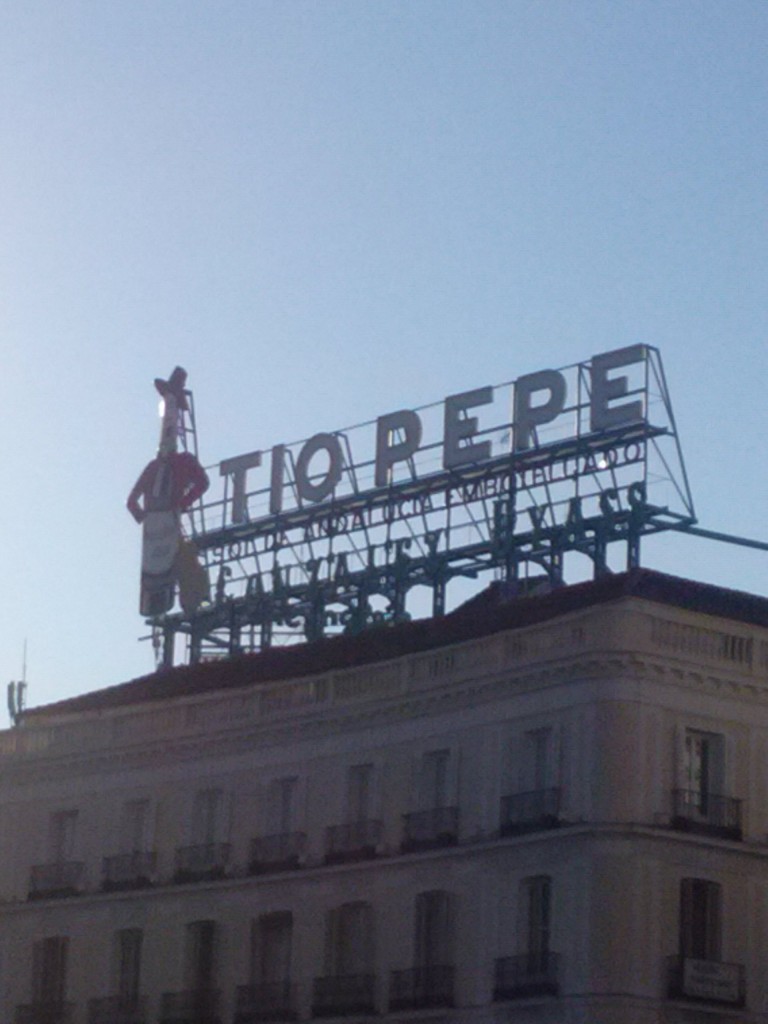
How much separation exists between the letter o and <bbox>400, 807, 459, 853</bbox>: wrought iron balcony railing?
110ft

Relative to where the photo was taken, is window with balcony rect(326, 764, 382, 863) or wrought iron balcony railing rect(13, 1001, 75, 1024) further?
wrought iron balcony railing rect(13, 1001, 75, 1024)

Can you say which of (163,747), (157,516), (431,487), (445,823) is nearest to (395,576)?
(431,487)

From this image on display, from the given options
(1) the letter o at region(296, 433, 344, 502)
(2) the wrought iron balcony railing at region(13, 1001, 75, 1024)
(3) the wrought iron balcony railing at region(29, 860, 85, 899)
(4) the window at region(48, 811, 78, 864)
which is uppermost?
(1) the letter o at region(296, 433, 344, 502)

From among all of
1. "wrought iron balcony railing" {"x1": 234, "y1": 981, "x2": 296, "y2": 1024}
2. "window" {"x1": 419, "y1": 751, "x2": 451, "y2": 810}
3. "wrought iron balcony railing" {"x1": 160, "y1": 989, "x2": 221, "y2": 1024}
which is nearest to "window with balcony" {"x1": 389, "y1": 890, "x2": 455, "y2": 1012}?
"window" {"x1": 419, "y1": 751, "x2": 451, "y2": 810}

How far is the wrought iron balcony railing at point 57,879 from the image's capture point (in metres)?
78.2

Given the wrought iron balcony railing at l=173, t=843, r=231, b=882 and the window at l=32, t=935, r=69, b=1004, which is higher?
the wrought iron balcony railing at l=173, t=843, r=231, b=882

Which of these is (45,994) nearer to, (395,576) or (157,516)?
(395,576)

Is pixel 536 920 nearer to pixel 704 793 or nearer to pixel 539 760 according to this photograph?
pixel 539 760

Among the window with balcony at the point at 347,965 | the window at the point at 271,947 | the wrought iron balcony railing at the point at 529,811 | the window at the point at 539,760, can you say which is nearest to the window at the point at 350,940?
the window with balcony at the point at 347,965

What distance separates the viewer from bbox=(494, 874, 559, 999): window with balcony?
62375 millimetres

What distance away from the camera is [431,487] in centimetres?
9656

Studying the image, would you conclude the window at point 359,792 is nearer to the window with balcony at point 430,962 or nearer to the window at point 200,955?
the window with balcony at point 430,962

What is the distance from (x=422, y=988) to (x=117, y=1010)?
12550 millimetres

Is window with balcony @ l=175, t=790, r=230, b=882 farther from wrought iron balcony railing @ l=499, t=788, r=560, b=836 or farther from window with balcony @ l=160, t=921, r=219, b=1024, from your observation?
wrought iron balcony railing @ l=499, t=788, r=560, b=836
